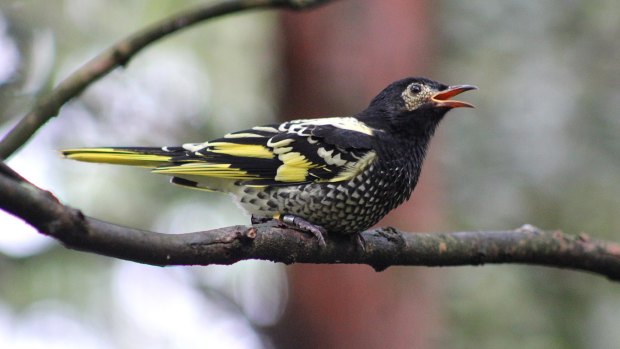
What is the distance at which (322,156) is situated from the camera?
4.01 m

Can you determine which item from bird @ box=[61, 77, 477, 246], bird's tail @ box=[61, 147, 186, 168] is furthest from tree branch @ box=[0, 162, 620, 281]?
bird's tail @ box=[61, 147, 186, 168]

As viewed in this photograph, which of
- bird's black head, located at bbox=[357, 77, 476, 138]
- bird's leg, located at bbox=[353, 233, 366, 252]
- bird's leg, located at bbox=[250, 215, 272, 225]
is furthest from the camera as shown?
bird's black head, located at bbox=[357, 77, 476, 138]

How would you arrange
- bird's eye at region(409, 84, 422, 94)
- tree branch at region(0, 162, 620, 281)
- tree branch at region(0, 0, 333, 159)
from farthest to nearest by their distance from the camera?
1. bird's eye at region(409, 84, 422, 94)
2. tree branch at region(0, 0, 333, 159)
3. tree branch at region(0, 162, 620, 281)

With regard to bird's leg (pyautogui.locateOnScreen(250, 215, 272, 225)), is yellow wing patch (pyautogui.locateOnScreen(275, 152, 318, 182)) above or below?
above

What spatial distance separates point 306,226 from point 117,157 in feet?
2.95

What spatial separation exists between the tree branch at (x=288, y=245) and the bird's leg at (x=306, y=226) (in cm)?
6

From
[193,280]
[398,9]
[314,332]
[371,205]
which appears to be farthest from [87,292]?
[371,205]

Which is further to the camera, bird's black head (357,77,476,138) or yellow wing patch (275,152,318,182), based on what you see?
bird's black head (357,77,476,138)

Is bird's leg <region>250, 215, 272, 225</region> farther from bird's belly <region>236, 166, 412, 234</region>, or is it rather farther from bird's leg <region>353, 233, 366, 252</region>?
bird's leg <region>353, 233, 366, 252</region>

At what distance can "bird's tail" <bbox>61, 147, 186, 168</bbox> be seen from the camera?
338cm

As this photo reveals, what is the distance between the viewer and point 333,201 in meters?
3.80

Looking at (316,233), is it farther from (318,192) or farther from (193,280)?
(193,280)

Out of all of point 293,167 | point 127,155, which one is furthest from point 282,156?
point 127,155

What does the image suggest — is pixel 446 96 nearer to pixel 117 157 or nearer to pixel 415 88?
pixel 415 88
